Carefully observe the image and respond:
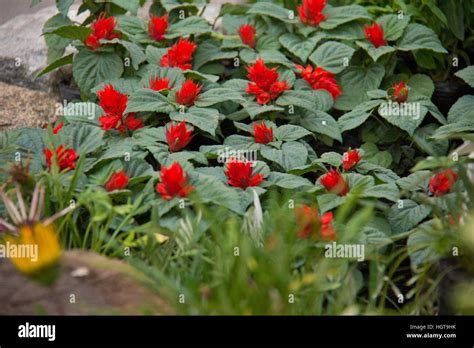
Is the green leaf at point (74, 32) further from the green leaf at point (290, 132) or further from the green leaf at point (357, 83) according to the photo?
the green leaf at point (357, 83)

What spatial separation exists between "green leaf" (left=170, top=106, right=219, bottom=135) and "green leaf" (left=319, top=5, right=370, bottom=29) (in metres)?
0.99

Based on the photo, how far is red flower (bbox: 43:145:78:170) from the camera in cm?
324

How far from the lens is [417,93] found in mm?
4176

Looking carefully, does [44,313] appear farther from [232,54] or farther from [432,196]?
[232,54]

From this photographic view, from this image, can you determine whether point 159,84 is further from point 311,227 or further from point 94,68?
point 311,227

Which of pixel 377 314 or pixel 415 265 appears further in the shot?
pixel 415 265

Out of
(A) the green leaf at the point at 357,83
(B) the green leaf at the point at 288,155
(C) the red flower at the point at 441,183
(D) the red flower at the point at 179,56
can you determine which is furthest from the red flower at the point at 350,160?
(D) the red flower at the point at 179,56

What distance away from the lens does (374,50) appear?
4.23 meters

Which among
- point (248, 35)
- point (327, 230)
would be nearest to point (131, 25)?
point (248, 35)

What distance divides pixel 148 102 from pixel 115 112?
14 centimetres

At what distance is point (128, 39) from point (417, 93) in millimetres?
1381

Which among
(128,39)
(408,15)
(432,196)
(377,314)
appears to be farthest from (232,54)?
(377,314)

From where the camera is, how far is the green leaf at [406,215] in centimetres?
334

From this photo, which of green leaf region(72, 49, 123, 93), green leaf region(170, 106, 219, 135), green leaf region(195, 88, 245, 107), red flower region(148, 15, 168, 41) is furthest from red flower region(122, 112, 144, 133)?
red flower region(148, 15, 168, 41)
